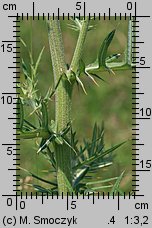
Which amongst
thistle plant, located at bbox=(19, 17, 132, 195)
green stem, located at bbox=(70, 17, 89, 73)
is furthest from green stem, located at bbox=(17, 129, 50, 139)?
green stem, located at bbox=(70, 17, 89, 73)

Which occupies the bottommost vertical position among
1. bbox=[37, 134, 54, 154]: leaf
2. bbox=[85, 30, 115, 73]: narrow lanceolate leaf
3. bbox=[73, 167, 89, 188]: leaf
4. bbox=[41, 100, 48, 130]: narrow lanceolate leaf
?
bbox=[73, 167, 89, 188]: leaf

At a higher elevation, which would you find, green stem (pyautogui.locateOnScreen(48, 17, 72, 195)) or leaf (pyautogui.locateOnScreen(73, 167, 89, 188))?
green stem (pyautogui.locateOnScreen(48, 17, 72, 195))

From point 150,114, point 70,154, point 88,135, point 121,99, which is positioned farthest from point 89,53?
point 70,154

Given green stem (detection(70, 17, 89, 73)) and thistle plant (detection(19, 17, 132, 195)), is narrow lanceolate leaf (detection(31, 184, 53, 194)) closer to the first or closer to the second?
thistle plant (detection(19, 17, 132, 195))

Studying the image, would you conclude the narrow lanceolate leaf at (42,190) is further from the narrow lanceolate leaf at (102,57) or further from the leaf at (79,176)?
the narrow lanceolate leaf at (102,57)

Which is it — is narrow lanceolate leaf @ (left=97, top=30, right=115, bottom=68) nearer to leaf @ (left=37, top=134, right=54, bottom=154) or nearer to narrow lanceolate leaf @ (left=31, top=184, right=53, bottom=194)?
leaf @ (left=37, top=134, right=54, bottom=154)

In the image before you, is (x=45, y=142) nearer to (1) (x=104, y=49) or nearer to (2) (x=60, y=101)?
(2) (x=60, y=101)

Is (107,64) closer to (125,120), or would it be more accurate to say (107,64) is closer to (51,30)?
(51,30)

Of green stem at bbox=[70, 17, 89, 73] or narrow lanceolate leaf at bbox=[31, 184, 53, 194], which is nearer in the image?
green stem at bbox=[70, 17, 89, 73]

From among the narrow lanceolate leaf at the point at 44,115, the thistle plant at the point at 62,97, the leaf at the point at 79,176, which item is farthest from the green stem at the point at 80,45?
the leaf at the point at 79,176
